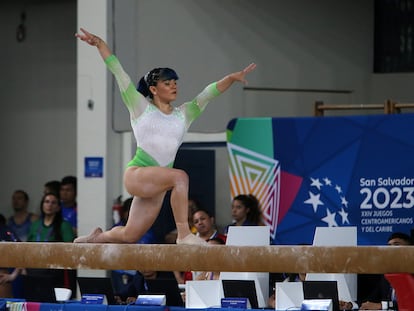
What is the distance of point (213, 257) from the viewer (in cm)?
637

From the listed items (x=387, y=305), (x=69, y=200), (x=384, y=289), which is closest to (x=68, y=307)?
(x=387, y=305)

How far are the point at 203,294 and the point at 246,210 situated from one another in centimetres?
205

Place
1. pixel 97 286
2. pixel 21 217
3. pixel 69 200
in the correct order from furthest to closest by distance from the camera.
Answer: pixel 21 217, pixel 69 200, pixel 97 286

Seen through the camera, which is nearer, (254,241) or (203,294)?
(203,294)

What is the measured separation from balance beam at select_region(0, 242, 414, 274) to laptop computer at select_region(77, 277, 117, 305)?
4.58 ft

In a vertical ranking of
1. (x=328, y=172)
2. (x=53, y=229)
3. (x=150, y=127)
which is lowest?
(x=53, y=229)

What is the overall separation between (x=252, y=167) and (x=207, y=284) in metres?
2.47

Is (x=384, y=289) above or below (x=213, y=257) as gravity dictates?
below

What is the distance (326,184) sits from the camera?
9812mm

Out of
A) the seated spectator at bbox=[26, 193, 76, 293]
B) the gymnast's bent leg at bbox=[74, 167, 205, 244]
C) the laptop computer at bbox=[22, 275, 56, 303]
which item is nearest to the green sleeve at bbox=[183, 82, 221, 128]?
the gymnast's bent leg at bbox=[74, 167, 205, 244]

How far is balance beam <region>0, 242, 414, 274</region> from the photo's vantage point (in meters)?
6.09

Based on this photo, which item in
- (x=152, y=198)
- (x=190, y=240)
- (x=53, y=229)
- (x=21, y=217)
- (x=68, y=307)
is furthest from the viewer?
(x=21, y=217)

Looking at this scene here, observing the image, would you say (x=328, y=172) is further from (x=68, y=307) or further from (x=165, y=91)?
(x=165, y=91)

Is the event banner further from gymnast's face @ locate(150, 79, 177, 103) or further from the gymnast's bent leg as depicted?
gymnast's face @ locate(150, 79, 177, 103)
